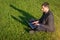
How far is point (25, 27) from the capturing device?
1092 centimetres

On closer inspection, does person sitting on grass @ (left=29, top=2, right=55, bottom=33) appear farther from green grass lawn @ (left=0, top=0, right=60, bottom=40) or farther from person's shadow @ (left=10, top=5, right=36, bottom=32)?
person's shadow @ (left=10, top=5, right=36, bottom=32)

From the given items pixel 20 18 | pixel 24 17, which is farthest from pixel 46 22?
pixel 24 17

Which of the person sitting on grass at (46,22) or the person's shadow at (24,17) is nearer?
the person sitting on grass at (46,22)

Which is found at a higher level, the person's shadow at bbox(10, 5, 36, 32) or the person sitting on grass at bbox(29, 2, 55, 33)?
the person sitting on grass at bbox(29, 2, 55, 33)

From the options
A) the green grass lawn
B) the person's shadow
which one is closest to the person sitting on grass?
the green grass lawn

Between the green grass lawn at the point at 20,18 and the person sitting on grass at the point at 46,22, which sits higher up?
the person sitting on grass at the point at 46,22

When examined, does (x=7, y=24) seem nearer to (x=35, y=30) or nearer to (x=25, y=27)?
(x=25, y=27)

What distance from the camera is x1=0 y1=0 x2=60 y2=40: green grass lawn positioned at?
397 inches

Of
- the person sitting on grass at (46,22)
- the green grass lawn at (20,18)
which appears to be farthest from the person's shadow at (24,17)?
the person sitting on grass at (46,22)

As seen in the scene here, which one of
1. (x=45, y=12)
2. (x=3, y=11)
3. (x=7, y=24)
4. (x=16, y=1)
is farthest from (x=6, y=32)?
(x=16, y=1)

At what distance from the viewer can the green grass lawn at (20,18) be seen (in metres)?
10.1

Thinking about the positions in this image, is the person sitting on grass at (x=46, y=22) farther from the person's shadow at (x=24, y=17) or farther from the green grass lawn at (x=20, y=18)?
the person's shadow at (x=24, y=17)

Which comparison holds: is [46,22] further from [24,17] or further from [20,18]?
[24,17]

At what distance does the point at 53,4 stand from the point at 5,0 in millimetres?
3301
